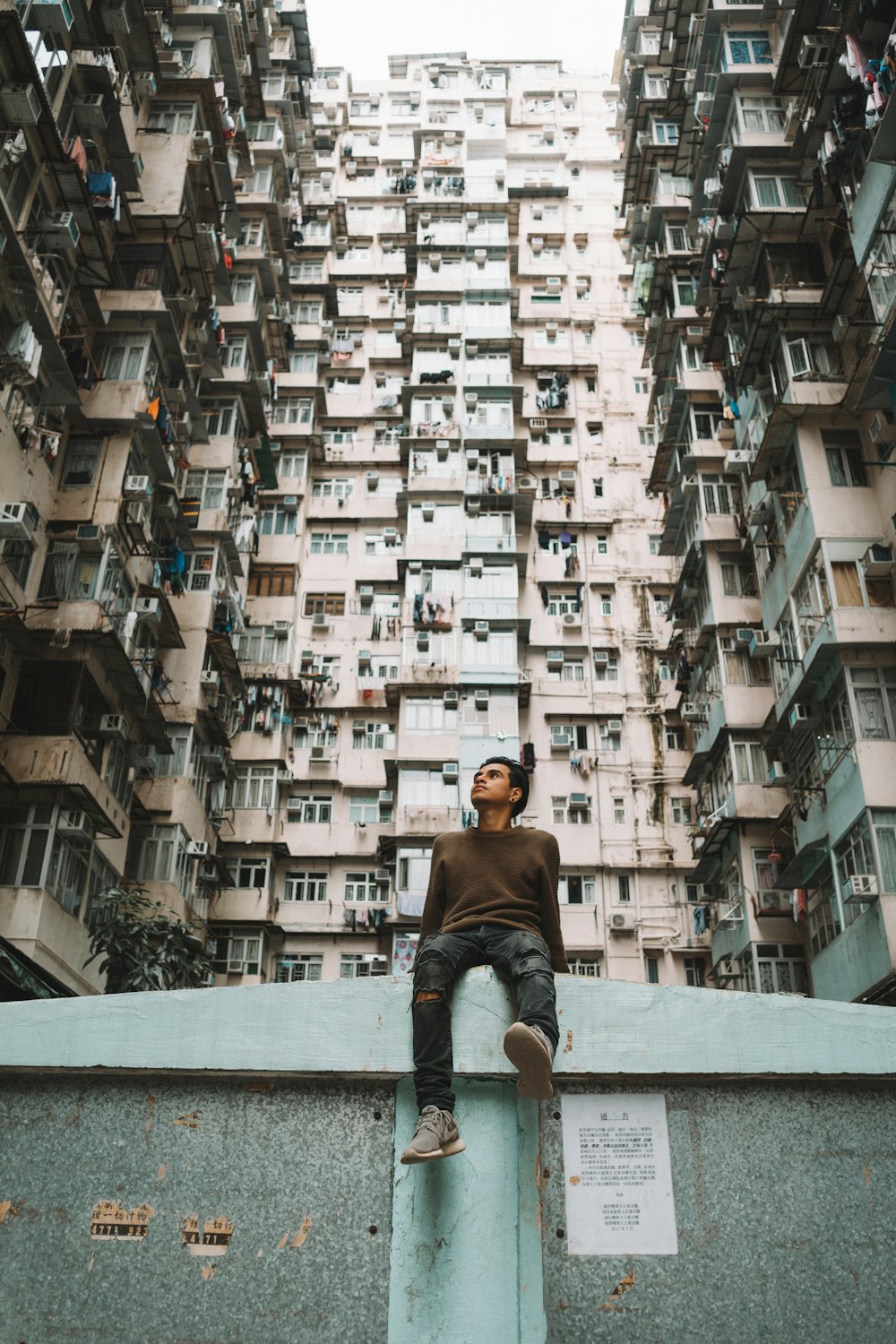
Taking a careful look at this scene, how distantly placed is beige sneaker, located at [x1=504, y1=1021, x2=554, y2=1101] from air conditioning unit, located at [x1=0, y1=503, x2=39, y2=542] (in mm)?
15470

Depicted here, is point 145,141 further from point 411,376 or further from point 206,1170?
point 206,1170

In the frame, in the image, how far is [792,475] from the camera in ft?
76.1

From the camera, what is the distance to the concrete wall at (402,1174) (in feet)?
15.2

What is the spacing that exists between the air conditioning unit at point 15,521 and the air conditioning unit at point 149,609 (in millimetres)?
4137

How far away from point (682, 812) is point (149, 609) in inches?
631

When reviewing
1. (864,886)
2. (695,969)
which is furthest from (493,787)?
(695,969)

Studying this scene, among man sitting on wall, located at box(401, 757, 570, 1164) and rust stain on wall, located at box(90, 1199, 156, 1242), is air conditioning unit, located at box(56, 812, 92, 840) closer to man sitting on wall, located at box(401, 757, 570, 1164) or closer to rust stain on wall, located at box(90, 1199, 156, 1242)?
man sitting on wall, located at box(401, 757, 570, 1164)

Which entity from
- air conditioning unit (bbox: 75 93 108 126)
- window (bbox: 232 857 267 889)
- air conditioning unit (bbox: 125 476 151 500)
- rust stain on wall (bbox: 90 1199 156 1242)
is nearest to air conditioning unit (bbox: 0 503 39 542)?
air conditioning unit (bbox: 125 476 151 500)

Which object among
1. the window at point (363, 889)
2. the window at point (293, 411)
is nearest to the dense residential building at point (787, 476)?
the window at point (363, 889)

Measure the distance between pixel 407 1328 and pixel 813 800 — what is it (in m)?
18.0

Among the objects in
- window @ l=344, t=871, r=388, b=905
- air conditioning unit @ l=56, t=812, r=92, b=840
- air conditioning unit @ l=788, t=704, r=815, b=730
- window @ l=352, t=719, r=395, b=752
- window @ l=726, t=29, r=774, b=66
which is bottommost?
air conditioning unit @ l=56, t=812, r=92, b=840

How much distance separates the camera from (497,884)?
18.9 feet

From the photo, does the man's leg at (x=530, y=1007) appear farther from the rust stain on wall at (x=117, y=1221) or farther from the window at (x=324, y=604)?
the window at (x=324, y=604)

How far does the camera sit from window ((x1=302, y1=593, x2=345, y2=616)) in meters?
35.2
